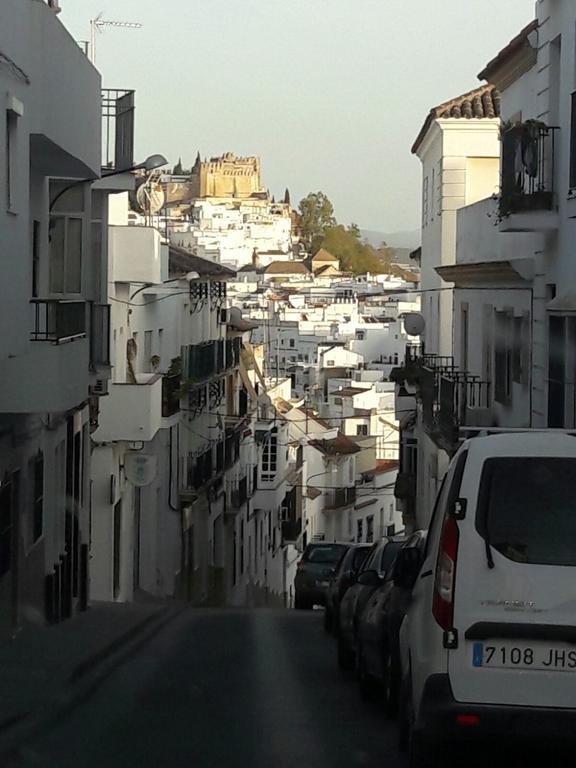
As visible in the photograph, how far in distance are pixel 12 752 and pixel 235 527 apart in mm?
34255

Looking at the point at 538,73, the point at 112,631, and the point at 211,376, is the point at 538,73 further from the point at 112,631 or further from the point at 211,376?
the point at 211,376

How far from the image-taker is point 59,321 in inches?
685

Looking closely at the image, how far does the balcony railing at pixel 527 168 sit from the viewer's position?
57.2 feet

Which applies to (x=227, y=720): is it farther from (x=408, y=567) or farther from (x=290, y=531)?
(x=290, y=531)

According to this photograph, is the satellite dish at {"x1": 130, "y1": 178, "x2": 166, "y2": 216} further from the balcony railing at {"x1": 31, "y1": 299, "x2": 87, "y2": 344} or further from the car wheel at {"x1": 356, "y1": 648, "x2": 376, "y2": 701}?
the car wheel at {"x1": 356, "y1": 648, "x2": 376, "y2": 701}

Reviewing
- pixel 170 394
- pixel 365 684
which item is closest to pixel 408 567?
pixel 365 684

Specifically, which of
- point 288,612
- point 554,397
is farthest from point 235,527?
point 554,397

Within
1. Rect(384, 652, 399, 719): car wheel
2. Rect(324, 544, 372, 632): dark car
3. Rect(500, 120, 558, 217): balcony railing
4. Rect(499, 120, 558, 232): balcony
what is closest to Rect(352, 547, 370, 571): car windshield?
Rect(324, 544, 372, 632): dark car

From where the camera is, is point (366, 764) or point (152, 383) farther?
point (152, 383)

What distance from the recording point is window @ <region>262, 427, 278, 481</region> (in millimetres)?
48862

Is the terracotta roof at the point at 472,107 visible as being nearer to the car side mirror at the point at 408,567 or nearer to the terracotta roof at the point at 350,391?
the car side mirror at the point at 408,567

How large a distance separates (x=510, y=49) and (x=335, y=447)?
39.0 m

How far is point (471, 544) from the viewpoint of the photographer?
693 cm

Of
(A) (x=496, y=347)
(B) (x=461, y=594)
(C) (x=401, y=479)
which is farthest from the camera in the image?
(C) (x=401, y=479)
